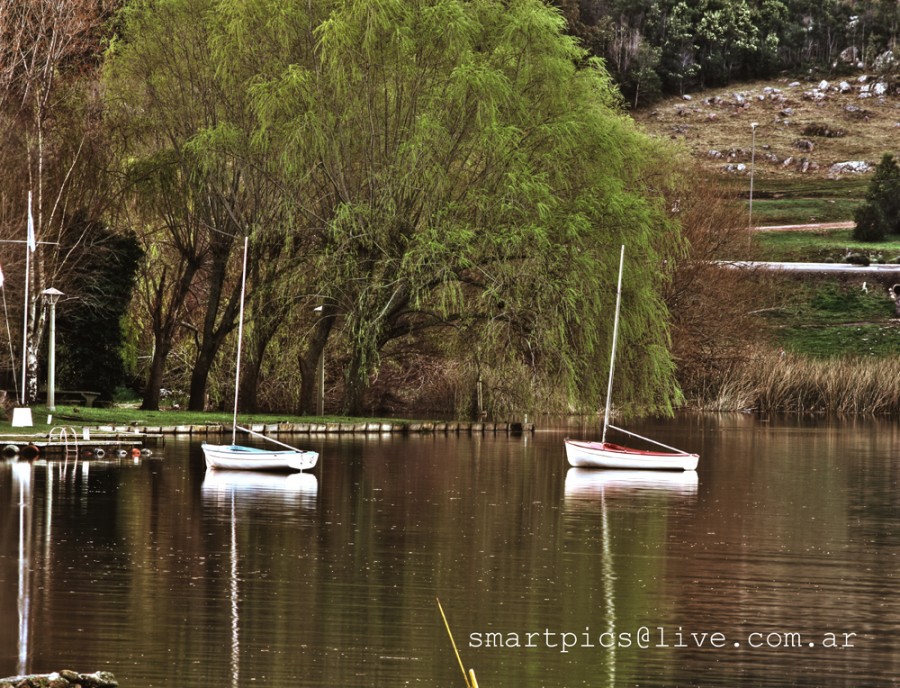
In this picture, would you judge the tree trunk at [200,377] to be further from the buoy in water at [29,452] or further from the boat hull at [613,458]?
the boat hull at [613,458]

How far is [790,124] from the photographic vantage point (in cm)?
12025

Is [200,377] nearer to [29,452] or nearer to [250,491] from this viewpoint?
[29,452]

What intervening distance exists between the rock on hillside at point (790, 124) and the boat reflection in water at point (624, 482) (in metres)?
71.9

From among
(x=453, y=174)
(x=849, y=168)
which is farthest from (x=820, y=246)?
(x=453, y=174)

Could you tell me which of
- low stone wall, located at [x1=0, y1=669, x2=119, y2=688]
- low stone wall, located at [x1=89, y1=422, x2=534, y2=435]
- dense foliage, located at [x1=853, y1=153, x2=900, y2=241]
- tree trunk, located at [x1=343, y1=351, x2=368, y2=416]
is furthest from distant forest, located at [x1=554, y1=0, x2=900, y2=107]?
low stone wall, located at [x1=0, y1=669, x2=119, y2=688]

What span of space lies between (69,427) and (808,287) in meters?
52.3

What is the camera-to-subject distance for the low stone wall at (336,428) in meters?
39.8

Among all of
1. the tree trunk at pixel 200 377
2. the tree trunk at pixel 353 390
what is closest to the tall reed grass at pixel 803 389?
the tree trunk at pixel 353 390

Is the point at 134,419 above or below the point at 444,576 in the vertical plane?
above

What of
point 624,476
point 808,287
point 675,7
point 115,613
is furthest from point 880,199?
point 115,613

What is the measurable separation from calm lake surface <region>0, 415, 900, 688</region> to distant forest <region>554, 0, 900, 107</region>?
3564 inches

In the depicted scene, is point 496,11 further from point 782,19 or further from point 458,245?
point 782,19

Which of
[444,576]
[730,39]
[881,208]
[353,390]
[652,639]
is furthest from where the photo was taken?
[730,39]

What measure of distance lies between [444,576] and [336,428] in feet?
81.1
